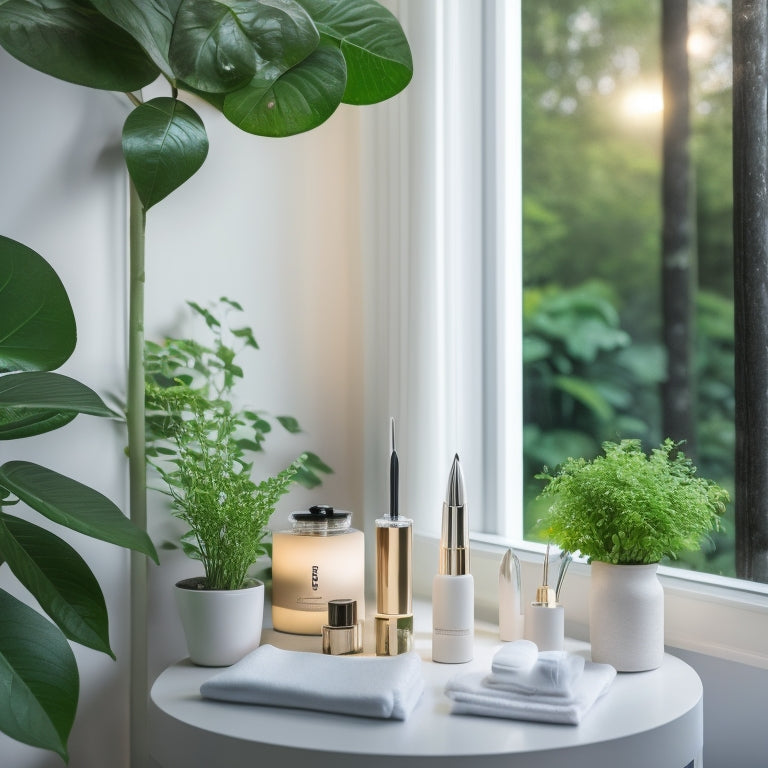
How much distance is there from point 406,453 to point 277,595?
38 cm

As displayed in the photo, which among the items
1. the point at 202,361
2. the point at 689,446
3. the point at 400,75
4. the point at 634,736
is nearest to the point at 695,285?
the point at 689,446

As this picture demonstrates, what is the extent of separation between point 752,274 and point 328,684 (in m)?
0.75

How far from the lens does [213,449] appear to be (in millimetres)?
1276

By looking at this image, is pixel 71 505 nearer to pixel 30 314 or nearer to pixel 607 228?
pixel 30 314

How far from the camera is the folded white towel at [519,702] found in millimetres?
798

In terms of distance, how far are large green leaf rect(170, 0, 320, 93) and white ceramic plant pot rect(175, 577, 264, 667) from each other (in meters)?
0.59

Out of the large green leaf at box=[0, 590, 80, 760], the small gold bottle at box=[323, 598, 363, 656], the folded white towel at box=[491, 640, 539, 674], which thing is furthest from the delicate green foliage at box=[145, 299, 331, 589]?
the folded white towel at box=[491, 640, 539, 674]

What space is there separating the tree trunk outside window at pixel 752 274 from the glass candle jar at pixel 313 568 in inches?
21.0

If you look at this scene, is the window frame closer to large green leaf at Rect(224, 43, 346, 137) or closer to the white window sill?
the white window sill

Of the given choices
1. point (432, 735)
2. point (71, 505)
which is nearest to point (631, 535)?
point (432, 735)

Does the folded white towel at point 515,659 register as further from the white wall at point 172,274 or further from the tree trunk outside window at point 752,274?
the white wall at point 172,274

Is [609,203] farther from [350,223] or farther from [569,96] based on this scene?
[350,223]

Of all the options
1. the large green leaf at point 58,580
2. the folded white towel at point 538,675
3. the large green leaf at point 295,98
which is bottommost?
the folded white towel at point 538,675

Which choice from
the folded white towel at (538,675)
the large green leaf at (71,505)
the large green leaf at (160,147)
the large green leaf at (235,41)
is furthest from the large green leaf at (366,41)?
the folded white towel at (538,675)
